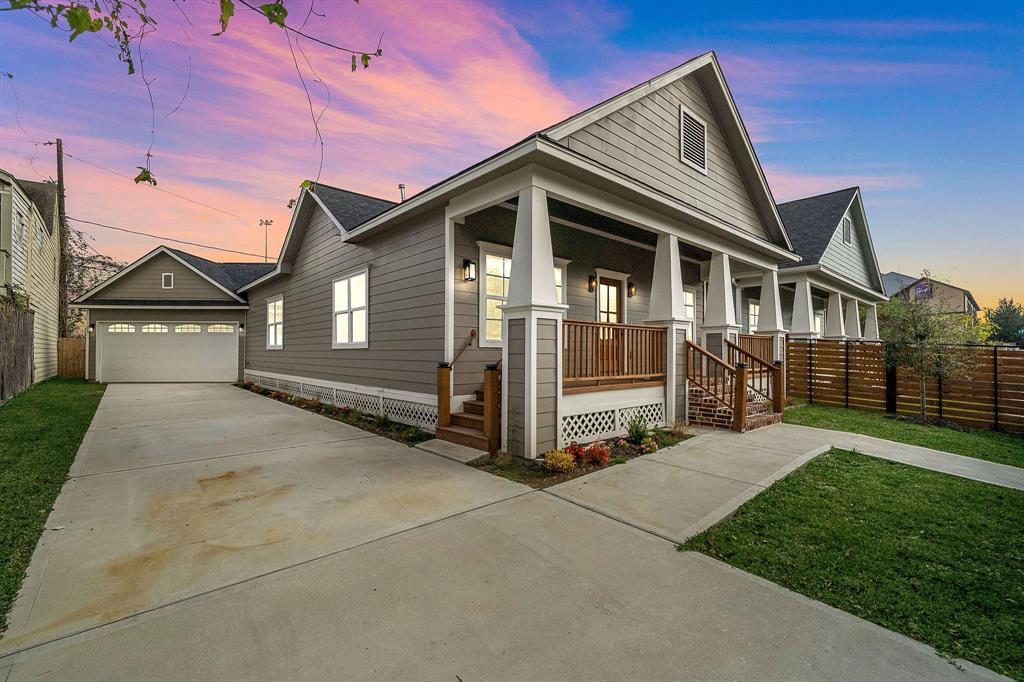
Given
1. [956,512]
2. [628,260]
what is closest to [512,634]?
[956,512]

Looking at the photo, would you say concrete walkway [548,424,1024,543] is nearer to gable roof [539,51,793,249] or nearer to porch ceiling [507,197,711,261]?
porch ceiling [507,197,711,261]

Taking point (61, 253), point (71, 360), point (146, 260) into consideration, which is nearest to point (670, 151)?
point (146, 260)

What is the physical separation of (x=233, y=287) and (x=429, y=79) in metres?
14.7

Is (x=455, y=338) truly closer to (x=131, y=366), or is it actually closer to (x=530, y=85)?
(x=530, y=85)

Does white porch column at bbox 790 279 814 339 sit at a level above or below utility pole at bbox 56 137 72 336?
below

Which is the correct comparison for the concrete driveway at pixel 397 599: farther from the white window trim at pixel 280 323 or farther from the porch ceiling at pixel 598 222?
the white window trim at pixel 280 323

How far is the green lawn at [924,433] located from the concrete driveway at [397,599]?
525cm

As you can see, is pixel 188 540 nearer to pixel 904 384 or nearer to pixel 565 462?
pixel 565 462

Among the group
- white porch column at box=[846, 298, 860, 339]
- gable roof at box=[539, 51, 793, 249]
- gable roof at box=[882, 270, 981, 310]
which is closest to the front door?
gable roof at box=[539, 51, 793, 249]

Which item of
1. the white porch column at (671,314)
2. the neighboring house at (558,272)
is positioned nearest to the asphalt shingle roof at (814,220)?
the neighboring house at (558,272)

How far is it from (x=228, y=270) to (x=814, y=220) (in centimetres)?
2339

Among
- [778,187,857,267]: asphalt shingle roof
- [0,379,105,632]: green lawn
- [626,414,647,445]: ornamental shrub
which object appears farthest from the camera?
[778,187,857,267]: asphalt shingle roof

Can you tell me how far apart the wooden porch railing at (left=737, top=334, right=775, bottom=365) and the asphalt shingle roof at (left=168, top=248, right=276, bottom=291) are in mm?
16665

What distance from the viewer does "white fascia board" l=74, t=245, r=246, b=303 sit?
1625 centimetres
